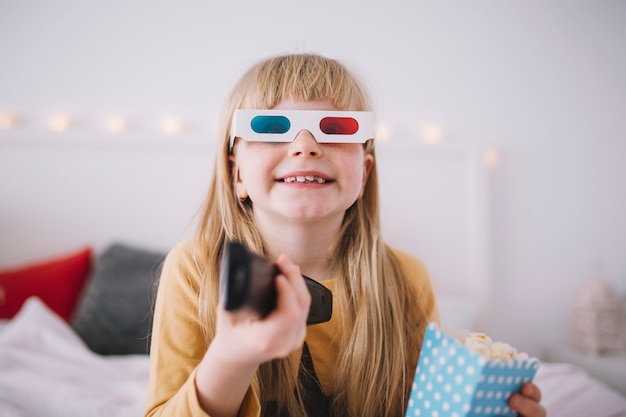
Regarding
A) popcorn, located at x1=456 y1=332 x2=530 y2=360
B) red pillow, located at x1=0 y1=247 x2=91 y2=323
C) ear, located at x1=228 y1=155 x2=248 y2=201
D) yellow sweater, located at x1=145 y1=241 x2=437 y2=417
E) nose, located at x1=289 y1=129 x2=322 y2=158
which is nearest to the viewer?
popcorn, located at x1=456 y1=332 x2=530 y2=360

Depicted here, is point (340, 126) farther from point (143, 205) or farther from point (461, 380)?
point (143, 205)

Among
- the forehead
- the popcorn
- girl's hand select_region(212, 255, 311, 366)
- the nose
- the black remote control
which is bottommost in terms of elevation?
the popcorn

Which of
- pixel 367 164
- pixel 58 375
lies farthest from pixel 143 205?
pixel 367 164

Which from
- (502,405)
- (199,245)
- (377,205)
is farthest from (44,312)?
(502,405)

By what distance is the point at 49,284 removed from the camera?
175 centimetres

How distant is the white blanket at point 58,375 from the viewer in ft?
3.49

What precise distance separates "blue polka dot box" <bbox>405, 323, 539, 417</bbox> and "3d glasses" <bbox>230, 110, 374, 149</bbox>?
1.26 feet

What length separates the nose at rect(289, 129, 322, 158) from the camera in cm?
87

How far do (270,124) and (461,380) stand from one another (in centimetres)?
52

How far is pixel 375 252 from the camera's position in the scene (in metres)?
1.02

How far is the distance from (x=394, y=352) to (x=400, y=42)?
1.49 meters

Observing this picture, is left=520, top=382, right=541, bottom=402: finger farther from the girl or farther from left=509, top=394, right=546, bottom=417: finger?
the girl

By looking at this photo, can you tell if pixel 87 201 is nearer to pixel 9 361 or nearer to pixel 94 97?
pixel 94 97

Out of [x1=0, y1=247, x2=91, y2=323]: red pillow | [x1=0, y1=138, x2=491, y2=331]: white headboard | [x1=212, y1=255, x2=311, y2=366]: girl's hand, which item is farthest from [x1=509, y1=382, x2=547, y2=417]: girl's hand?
[x1=0, y1=247, x2=91, y2=323]: red pillow
